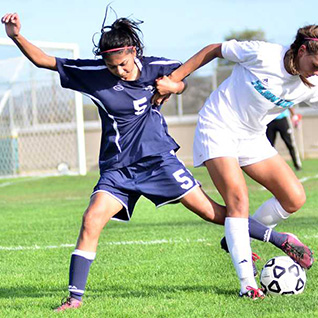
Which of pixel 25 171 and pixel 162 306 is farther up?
pixel 162 306

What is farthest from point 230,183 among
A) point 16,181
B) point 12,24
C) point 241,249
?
point 16,181

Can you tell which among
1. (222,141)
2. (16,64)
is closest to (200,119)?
(222,141)

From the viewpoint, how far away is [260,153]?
17.9 ft

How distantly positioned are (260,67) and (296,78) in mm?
244

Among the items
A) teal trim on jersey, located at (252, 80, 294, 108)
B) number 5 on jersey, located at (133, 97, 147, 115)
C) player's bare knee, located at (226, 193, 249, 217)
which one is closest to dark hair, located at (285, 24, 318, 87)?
teal trim on jersey, located at (252, 80, 294, 108)

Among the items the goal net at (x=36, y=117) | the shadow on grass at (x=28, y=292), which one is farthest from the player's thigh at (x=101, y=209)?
the goal net at (x=36, y=117)

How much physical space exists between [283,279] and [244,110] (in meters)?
1.15

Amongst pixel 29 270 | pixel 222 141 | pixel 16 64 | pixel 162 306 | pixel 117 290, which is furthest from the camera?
pixel 16 64

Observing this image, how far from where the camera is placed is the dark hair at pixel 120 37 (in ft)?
16.5

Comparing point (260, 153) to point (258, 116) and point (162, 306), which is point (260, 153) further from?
point (162, 306)

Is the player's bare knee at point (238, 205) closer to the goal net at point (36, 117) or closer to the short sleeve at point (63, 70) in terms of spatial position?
the short sleeve at point (63, 70)

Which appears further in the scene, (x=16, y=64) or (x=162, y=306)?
(x=16, y=64)

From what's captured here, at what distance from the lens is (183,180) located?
206 inches

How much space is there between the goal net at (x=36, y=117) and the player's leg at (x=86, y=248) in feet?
49.5
